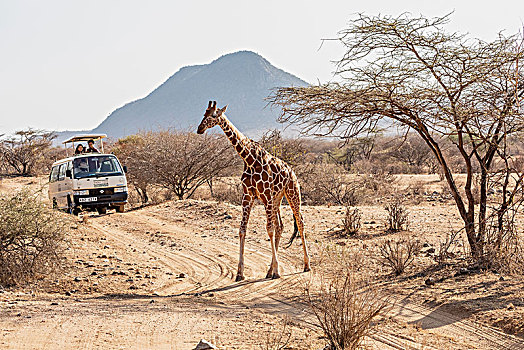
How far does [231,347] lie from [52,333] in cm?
200

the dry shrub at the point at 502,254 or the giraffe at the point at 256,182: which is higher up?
the giraffe at the point at 256,182

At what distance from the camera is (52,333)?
602cm

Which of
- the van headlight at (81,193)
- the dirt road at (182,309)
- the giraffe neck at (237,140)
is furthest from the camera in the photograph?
the van headlight at (81,193)

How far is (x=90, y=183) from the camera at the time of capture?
17344 millimetres

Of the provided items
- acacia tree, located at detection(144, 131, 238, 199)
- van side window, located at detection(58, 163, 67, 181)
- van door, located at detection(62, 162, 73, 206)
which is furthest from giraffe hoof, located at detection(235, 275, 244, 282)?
acacia tree, located at detection(144, 131, 238, 199)

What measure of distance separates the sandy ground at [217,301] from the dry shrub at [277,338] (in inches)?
Result: 1.2

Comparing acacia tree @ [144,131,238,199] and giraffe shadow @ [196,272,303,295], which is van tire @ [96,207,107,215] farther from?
giraffe shadow @ [196,272,303,295]

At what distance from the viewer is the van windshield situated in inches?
684

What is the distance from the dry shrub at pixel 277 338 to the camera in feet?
18.2

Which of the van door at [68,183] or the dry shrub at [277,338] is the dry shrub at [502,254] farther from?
the van door at [68,183]

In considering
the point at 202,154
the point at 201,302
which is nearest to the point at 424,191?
the point at 202,154

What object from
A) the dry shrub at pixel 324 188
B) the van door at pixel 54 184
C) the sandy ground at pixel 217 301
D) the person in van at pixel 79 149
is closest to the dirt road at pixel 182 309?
the sandy ground at pixel 217 301

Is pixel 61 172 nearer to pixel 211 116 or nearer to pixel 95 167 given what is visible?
pixel 95 167

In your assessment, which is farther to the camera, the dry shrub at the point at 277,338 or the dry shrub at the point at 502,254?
the dry shrub at the point at 502,254
